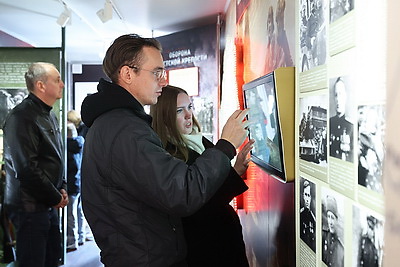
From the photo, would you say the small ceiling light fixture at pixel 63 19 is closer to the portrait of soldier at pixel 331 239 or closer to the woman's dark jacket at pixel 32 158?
the woman's dark jacket at pixel 32 158

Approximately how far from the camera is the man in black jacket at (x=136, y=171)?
55.8 inches

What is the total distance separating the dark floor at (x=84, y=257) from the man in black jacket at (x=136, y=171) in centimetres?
339

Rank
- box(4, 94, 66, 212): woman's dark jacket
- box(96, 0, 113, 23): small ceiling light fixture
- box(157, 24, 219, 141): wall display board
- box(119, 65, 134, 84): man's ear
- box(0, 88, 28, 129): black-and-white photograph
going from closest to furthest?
box(119, 65, 134, 84): man's ear < box(4, 94, 66, 212): woman's dark jacket < box(0, 88, 28, 129): black-and-white photograph < box(96, 0, 113, 23): small ceiling light fixture < box(157, 24, 219, 141): wall display board

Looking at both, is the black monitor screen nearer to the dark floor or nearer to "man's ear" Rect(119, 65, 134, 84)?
"man's ear" Rect(119, 65, 134, 84)

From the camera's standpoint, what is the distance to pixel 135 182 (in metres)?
1.44

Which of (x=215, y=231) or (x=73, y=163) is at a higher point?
(x=73, y=163)

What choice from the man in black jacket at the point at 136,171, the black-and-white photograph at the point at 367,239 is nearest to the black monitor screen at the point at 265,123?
the man in black jacket at the point at 136,171

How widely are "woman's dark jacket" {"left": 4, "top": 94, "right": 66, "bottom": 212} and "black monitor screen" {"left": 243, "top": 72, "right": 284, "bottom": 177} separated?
151cm

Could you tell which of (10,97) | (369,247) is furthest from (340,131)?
(10,97)

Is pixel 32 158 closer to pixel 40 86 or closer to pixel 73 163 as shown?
pixel 40 86

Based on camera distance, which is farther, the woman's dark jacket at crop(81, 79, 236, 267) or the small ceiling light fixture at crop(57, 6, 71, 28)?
the small ceiling light fixture at crop(57, 6, 71, 28)

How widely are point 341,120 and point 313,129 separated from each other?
9.4 inches

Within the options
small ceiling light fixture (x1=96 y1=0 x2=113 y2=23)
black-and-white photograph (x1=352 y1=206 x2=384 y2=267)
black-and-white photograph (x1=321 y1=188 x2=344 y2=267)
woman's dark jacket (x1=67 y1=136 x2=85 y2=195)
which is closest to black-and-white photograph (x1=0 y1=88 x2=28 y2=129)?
woman's dark jacket (x1=67 y1=136 x2=85 y2=195)

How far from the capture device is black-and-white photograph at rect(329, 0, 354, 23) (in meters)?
1.02
